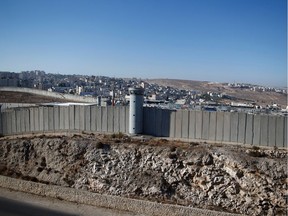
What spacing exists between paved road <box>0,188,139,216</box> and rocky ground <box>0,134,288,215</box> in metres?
2.08

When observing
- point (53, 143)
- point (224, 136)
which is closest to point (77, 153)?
point (53, 143)

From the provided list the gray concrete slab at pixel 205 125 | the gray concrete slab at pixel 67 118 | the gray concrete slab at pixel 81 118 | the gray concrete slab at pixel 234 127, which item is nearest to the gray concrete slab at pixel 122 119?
the gray concrete slab at pixel 81 118

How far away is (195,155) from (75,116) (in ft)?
42.6

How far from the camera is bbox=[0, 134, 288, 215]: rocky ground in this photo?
24047 millimetres

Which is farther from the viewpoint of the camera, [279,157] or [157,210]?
[279,157]

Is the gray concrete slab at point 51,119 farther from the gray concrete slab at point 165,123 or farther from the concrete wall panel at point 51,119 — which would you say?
the gray concrete slab at point 165,123

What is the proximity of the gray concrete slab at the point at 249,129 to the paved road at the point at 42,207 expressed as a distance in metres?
10.5

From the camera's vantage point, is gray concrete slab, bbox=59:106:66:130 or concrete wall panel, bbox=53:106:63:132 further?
concrete wall panel, bbox=53:106:63:132

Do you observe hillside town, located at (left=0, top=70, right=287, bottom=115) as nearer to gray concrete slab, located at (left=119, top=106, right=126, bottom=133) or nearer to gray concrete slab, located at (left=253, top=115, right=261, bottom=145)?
gray concrete slab, located at (left=253, top=115, right=261, bottom=145)

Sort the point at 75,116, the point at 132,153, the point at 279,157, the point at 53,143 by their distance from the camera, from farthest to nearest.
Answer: the point at 75,116 < the point at 53,143 < the point at 132,153 < the point at 279,157

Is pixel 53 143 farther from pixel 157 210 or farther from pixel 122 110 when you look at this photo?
pixel 157 210

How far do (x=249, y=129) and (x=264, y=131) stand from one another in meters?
1.11

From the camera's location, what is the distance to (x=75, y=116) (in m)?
34.0

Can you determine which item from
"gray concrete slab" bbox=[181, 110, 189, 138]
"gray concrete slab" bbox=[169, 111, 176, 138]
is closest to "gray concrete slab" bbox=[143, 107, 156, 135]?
"gray concrete slab" bbox=[169, 111, 176, 138]
